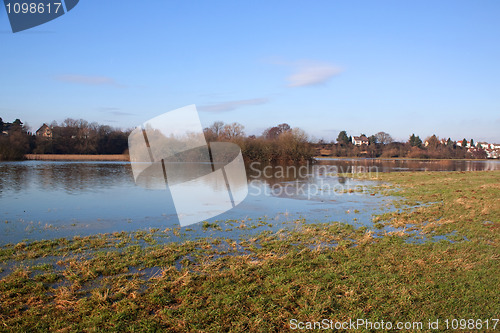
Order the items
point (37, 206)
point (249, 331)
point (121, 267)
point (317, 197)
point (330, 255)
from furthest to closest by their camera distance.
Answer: point (317, 197)
point (37, 206)
point (330, 255)
point (121, 267)
point (249, 331)

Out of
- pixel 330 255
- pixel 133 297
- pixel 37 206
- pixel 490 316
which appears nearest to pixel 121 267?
pixel 133 297

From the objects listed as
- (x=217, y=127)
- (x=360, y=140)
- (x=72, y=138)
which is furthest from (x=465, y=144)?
(x=72, y=138)

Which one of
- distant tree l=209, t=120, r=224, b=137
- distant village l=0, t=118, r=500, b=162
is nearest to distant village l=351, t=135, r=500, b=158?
distant village l=0, t=118, r=500, b=162

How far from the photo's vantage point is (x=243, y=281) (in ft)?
18.4

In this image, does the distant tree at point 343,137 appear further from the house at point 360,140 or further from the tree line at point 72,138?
the tree line at point 72,138

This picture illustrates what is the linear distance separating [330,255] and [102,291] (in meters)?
4.69

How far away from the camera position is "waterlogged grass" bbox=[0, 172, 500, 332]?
4340mm

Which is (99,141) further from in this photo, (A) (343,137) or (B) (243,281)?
(A) (343,137)

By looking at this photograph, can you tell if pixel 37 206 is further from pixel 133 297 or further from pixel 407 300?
pixel 407 300

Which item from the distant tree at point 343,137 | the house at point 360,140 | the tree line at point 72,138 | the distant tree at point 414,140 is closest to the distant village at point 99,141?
the tree line at point 72,138

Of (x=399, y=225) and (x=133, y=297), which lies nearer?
(x=133, y=297)

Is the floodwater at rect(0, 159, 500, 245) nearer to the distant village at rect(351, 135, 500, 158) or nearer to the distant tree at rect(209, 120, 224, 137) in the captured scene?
the distant tree at rect(209, 120, 224, 137)

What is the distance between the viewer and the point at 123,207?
14094 millimetres

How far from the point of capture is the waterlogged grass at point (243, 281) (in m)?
4.34
